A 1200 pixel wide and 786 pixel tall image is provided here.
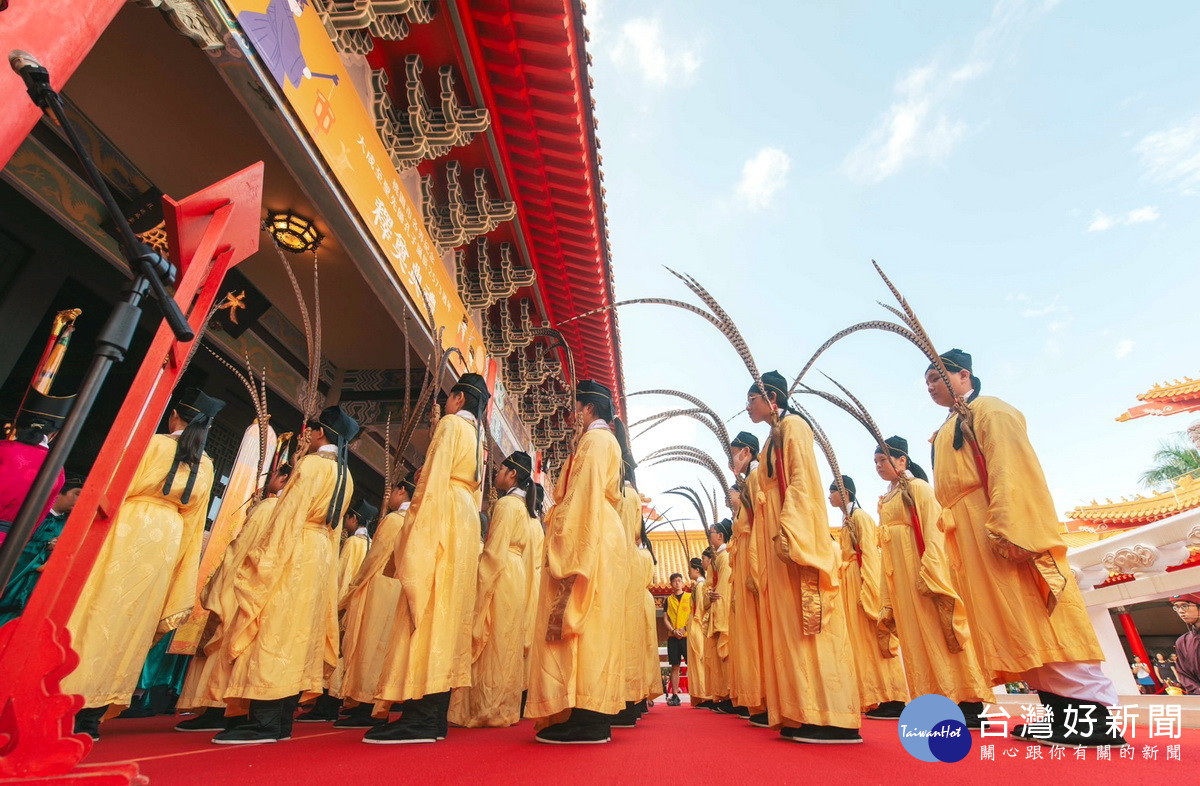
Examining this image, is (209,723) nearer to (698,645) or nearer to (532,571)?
(532,571)

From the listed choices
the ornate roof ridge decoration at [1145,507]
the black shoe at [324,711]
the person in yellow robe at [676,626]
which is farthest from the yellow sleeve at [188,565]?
the ornate roof ridge decoration at [1145,507]

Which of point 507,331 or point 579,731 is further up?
point 507,331

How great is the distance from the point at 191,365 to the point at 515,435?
4.05 meters

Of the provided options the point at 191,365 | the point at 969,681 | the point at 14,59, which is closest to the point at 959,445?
the point at 969,681

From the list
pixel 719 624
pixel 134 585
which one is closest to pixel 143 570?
pixel 134 585

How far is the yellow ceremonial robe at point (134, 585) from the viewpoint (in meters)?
2.87

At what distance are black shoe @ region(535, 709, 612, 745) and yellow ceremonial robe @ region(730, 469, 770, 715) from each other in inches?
52.0

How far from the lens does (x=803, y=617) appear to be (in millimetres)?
2719

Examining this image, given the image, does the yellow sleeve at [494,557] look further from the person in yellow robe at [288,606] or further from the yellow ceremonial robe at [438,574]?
the person in yellow robe at [288,606]

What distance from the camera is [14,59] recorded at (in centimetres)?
107

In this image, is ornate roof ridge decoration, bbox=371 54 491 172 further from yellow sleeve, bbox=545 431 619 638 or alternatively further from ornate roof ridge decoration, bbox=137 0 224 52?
Result: yellow sleeve, bbox=545 431 619 638

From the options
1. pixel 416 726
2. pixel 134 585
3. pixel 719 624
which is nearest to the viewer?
pixel 416 726

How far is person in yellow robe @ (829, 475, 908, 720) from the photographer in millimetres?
4535

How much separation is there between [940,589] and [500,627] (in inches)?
118
